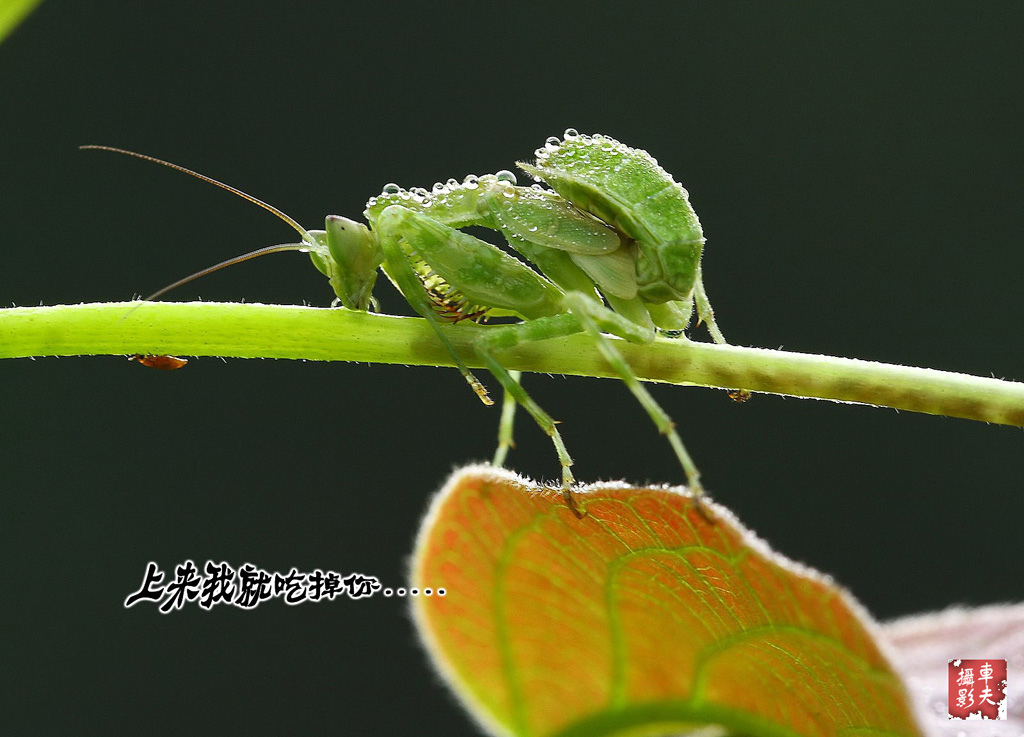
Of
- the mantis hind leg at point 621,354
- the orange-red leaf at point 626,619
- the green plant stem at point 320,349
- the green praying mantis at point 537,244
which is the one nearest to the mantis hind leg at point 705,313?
the green praying mantis at point 537,244

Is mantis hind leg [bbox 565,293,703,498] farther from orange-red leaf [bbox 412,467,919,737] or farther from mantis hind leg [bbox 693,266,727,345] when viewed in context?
mantis hind leg [bbox 693,266,727,345]

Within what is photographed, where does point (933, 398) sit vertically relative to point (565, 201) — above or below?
below

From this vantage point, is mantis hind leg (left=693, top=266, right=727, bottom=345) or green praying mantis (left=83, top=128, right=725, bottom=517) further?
mantis hind leg (left=693, top=266, right=727, bottom=345)

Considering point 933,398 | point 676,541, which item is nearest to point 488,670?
point 676,541

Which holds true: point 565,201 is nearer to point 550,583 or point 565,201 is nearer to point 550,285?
point 550,285

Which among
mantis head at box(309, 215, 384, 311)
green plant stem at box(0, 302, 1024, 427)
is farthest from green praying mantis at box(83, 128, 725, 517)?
green plant stem at box(0, 302, 1024, 427)

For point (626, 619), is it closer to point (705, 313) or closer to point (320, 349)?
point (320, 349)

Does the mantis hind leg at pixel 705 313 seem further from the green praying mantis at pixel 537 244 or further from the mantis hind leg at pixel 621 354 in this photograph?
the mantis hind leg at pixel 621 354
